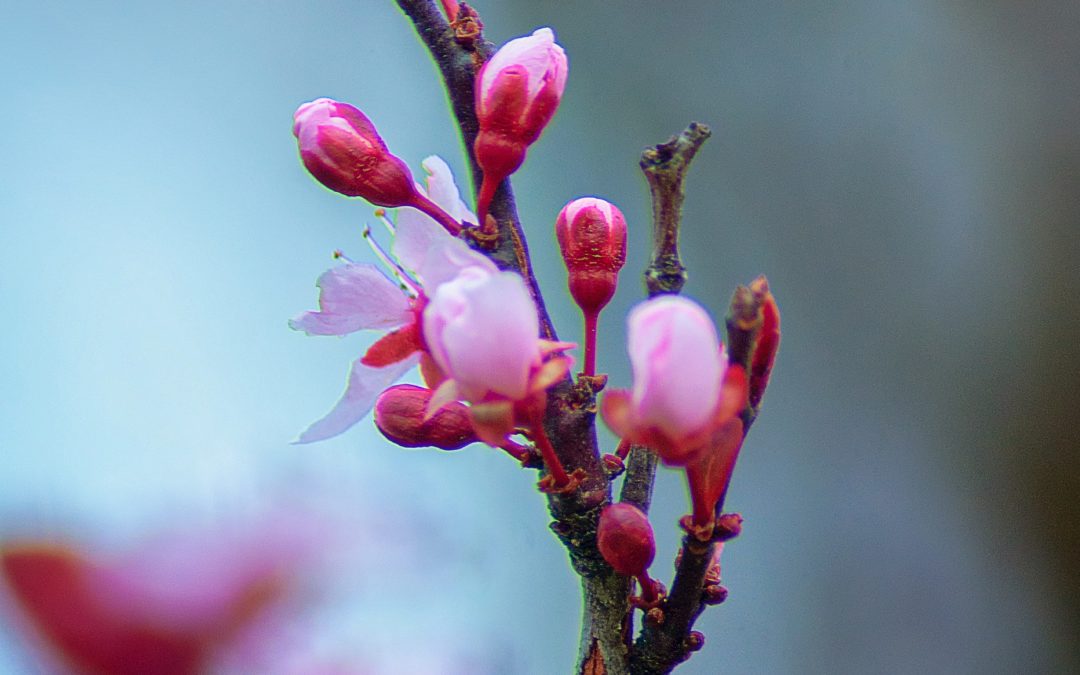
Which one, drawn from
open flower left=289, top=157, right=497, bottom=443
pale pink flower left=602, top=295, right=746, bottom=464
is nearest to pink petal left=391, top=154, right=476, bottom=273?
open flower left=289, top=157, right=497, bottom=443

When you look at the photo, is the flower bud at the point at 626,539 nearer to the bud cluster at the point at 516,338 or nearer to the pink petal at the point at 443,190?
the bud cluster at the point at 516,338

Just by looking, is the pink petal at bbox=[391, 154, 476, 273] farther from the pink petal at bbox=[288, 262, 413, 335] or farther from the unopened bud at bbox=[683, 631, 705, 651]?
the unopened bud at bbox=[683, 631, 705, 651]

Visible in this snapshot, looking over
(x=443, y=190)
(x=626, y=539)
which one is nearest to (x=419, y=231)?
(x=443, y=190)

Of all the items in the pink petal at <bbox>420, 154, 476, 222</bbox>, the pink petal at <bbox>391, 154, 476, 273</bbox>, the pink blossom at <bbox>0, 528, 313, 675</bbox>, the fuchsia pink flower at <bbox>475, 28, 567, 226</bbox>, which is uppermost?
the fuchsia pink flower at <bbox>475, 28, 567, 226</bbox>

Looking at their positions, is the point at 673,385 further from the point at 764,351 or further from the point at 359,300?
the point at 359,300

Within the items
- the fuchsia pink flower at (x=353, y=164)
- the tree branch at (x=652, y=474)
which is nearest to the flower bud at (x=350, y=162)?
the fuchsia pink flower at (x=353, y=164)
